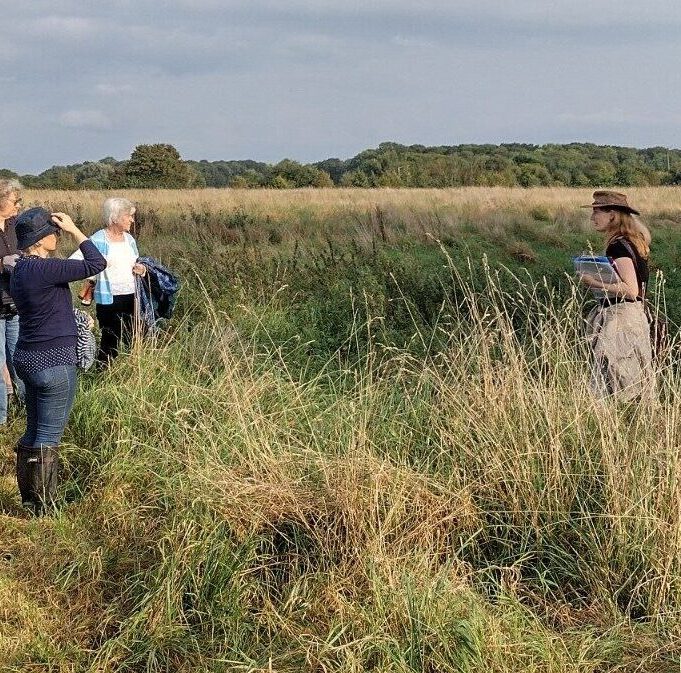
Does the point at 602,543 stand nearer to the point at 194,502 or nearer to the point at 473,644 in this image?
the point at 473,644

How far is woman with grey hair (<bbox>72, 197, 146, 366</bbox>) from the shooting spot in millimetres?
6527

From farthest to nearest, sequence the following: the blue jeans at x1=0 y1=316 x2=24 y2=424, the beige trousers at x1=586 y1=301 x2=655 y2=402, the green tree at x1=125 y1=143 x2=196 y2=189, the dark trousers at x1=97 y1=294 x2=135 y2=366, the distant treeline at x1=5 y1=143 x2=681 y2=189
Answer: the green tree at x1=125 y1=143 x2=196 y2=189, the distant treeline at x1=5 y1=143 x2=681 y2=189, the dark trousers at x1=97 y1=294 x2=135 y2=366, the blue jeans at x1=0 y1=316 x2=24 y2=424, the beige trousers at x1=586 y1=301 x2=655 y2=402

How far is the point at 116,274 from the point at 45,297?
2.01 meters

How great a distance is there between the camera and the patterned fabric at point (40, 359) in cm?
462

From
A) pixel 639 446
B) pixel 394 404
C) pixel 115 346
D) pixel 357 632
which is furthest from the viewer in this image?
pixel 115 346

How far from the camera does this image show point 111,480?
4.63 meters

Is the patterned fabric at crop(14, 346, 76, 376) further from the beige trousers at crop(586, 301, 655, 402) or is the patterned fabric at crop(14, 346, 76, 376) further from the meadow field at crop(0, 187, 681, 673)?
the beige trousers at crop(586, 301, 655, 402)

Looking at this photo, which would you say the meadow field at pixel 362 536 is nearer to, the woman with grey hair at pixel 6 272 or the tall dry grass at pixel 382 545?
the tall dry grass at pixel 382 545

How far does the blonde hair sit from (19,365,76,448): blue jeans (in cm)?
349

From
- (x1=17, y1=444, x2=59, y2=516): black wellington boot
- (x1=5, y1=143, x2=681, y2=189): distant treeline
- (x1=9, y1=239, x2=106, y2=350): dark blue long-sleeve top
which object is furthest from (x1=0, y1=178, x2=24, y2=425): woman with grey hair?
(x1=5, y1=143, x2=681, y2=189): distant treeline

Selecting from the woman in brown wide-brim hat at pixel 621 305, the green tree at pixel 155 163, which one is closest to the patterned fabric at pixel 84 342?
the woman in brown wide-brim hat at pixel 621 305

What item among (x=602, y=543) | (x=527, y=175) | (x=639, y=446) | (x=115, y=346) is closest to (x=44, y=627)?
(x=602, y=543)

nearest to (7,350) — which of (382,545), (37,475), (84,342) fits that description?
(84,342)

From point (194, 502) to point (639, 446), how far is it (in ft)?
6.67
